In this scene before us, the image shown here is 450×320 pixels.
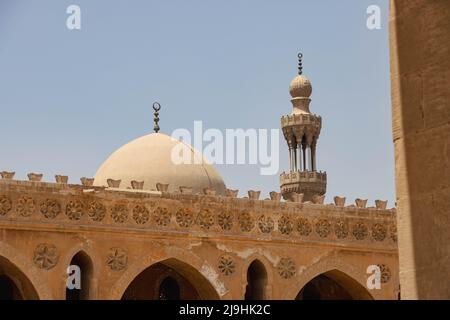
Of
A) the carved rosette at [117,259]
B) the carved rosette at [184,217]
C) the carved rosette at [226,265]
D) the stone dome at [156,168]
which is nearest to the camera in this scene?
the carved rosette at [117,259]

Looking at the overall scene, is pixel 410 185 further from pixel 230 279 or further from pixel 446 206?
pixel 230 279

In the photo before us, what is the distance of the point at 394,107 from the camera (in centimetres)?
511

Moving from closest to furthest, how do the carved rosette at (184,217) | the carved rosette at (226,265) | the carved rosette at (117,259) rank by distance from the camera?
the carved rosette at (117,259) → the carved rosette at (184,217) → the carved rosette at (226,265)

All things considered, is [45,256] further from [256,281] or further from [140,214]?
[256,281]

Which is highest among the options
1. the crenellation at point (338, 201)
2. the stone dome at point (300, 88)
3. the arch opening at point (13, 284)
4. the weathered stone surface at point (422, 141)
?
the stone dome at point (300, 88)

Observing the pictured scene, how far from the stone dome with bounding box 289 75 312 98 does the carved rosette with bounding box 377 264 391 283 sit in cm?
814

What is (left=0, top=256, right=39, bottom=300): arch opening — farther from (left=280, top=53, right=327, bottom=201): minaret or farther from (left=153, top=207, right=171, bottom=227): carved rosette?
(left=280, top=53, right=327, bottom=201): minaret

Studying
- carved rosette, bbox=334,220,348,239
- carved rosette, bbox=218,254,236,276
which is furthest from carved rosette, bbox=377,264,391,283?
carved rosette, bbox=218,254,236,276

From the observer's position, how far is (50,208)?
1559 centimetres

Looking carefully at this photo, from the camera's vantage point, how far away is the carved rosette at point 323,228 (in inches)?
704

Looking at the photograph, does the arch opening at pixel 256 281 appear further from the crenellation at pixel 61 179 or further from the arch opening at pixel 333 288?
the crenellation at pixel 61 179

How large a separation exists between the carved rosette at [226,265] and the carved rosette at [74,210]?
2655 mm

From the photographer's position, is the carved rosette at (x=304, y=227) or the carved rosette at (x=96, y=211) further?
the carved rosette at (x=304, y=227)

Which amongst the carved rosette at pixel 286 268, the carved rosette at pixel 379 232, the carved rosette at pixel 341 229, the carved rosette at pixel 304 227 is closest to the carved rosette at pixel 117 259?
the carved rosette at pixel 286 268
